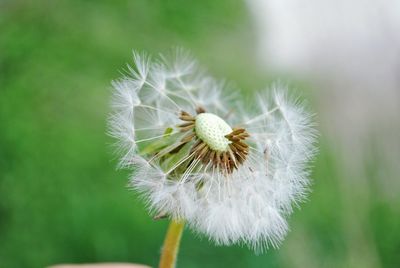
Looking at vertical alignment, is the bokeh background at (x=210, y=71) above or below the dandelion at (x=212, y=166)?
above

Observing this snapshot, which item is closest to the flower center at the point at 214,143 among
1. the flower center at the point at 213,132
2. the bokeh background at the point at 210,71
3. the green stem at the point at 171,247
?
the flower center at the point at 213,132

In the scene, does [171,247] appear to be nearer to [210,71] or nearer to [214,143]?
[214,143]

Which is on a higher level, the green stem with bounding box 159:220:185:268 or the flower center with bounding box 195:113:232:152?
the flower center with bounding box 195:113:232:152

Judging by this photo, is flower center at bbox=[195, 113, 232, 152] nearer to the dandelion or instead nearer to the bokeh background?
the dandelion

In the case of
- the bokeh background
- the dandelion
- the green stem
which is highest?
the bokeh background

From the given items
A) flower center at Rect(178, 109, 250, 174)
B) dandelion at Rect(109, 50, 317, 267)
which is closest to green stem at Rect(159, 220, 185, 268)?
dandelion at Rect(109, 50, 317, 267)

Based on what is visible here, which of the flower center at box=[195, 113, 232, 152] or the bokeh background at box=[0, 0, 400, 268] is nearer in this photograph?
the flower center at box=[195, 113, 232, 152]

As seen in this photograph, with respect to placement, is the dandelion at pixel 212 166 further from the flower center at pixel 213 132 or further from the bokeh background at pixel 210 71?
the bokeh background at pixel 210 71

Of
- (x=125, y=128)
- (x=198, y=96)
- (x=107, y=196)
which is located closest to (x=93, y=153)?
(x=107, y=196)

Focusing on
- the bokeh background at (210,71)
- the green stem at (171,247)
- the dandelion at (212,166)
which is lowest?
the green stem at (171,247)
